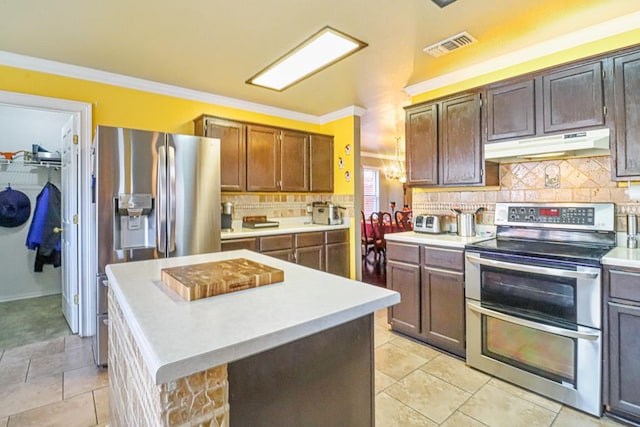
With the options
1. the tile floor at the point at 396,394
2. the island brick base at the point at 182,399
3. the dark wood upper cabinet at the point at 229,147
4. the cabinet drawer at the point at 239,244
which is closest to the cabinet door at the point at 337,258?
the cabinet drawer at the point at 239,244

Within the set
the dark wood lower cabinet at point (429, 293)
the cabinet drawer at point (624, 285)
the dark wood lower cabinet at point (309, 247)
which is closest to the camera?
the cabinet drawer at point (624, 285)

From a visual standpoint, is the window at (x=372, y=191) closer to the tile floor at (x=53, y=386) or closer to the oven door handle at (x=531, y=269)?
the oven door handle at (x=531, y=269)

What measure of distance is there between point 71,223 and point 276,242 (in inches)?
76.4

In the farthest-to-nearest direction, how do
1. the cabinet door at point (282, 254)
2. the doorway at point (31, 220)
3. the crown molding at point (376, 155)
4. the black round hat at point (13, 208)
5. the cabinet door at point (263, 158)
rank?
the crown molding at point (376, 155) → the black round hat at point (13, 208) → the cabinet door at point (263, 158) → the cabinet door at point (282, 254) → the doorway at point (31, 220)

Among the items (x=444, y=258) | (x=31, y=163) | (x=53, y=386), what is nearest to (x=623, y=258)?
(x=444, y=258)

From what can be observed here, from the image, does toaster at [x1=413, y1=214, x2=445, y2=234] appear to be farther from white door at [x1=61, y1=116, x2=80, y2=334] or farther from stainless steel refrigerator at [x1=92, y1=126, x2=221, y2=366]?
white door at [x1=61, y1=116, x2=80, y2=334]

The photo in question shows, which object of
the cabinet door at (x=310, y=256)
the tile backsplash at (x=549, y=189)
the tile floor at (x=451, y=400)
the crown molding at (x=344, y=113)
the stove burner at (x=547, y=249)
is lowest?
the tile floor at (x=451, y=400)

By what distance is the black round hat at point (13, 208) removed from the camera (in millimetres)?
3881

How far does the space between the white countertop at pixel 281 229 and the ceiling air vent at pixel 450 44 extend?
2.19 meters

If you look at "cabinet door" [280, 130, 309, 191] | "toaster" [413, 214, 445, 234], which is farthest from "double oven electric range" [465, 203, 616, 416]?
"cabinet door" [280, 130, 309, 191]

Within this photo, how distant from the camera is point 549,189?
8.25 feet

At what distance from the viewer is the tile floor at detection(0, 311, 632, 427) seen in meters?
1.82

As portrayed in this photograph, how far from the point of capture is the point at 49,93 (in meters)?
2.73

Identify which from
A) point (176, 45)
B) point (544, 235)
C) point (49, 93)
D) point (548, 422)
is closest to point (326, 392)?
point (548, 422)
